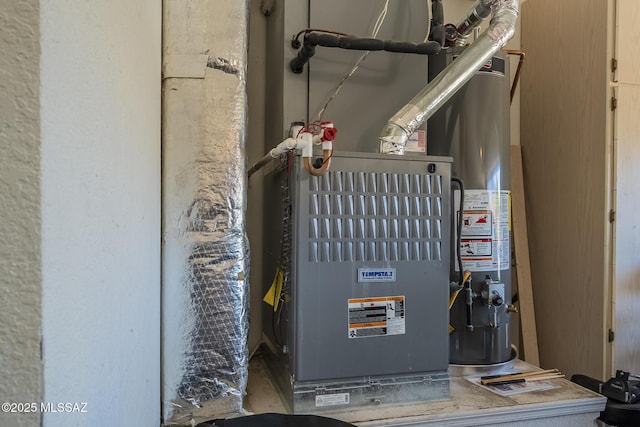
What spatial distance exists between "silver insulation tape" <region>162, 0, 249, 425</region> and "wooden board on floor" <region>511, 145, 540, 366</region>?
157 centimetres

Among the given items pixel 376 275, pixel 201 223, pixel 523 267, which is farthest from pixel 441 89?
pixel 523 267

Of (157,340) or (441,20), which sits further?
(441,20)

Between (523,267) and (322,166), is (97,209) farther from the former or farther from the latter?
(523,267)

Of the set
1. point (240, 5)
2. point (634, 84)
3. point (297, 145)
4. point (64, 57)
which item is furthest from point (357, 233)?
point (634, 84)

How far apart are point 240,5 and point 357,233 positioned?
27.2 inches

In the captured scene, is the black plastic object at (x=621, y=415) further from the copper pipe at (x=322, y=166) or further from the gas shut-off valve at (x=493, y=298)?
the copper pipe at (x=322, y=166)

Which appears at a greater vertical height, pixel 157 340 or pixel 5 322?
pixel 5 322

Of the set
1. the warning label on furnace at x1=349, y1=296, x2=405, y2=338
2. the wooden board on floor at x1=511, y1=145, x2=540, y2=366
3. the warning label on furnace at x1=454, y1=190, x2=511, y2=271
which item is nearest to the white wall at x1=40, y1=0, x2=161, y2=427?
the warning label on furnace at x1=349, y1=296, x2=405, y2=338

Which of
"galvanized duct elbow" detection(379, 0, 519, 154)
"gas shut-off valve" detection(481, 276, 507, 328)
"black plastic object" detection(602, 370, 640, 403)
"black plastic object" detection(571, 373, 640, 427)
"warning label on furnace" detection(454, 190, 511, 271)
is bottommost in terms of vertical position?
"black plastic object" detection(571, 373, 640, 427)

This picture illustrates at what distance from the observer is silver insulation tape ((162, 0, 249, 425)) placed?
1.04 metres

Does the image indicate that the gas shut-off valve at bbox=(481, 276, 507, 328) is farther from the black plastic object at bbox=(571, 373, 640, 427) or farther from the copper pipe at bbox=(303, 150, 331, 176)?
the copper pipe at bbox=(303, 150, 331, 176)

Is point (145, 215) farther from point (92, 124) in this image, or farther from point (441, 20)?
point (441, 20)

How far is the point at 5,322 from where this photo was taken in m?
0.35

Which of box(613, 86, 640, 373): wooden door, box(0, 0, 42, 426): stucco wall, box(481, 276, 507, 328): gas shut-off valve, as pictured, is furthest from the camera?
box(613, 86, 640, 373): wooden door
